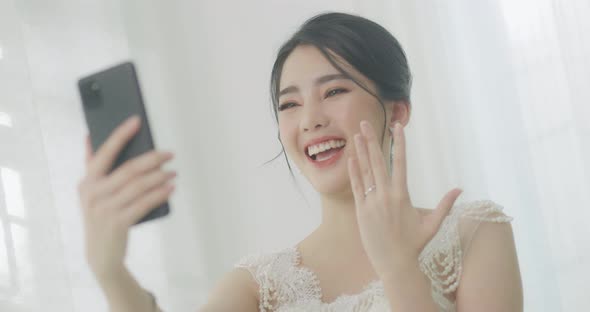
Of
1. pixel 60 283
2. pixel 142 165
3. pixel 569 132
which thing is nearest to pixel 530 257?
pixel 569 132

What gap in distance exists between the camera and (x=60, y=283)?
1656 mm

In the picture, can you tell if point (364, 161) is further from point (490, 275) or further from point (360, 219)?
point (490, 275)

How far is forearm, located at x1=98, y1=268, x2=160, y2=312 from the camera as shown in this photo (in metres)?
0.75

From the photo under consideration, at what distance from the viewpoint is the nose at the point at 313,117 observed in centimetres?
110

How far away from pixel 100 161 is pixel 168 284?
4.65 ft

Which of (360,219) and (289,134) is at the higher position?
Answer: (289,134)

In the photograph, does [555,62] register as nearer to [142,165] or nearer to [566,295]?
[566,295]

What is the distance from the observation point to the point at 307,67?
3.76 feet

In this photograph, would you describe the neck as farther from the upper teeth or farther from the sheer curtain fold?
the sheer curtain fold

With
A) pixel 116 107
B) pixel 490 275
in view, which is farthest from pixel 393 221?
pixel 116 107

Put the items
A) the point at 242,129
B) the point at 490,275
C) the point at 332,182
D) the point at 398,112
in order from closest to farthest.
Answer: the point at 490,275 < the point at 332,182 < the point at 398,112 < the point at 242,129

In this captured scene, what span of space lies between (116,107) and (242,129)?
4.87ft

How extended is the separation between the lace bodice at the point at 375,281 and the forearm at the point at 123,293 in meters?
0.38

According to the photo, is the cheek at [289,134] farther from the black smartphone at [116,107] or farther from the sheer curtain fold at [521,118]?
the sheer curtain fold at [521,118]
